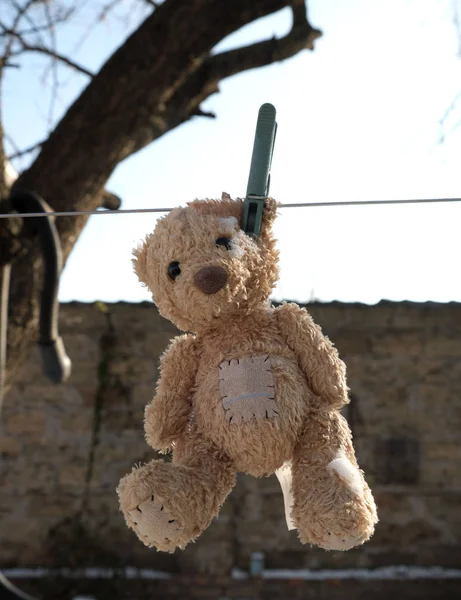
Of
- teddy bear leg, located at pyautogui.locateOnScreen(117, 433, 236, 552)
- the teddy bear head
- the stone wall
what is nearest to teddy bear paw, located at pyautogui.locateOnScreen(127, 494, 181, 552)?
teddy bear leg, located at pyautogui.locateOnScreen(117, 433, 236, 552)

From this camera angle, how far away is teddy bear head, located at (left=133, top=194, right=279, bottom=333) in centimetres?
90

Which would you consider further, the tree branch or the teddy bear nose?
the tree branch

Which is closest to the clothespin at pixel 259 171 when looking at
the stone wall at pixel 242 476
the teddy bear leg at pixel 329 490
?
the teddy bear leg at pixel 329 490

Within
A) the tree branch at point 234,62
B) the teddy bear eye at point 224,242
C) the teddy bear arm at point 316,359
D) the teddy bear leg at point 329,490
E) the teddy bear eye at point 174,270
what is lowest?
the teddy bear leg at point 329,490

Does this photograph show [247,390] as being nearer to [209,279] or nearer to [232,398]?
[232,398]

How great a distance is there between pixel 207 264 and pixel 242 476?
293cm

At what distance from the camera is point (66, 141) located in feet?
8.20

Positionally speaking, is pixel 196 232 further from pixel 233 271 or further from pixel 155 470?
pixel 155 470

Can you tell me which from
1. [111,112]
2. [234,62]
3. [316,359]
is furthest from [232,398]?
[234,62]

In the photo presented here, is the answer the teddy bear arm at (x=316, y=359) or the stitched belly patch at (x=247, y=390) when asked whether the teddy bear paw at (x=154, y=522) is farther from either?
the teddy bear arm at (x=316, y=359)

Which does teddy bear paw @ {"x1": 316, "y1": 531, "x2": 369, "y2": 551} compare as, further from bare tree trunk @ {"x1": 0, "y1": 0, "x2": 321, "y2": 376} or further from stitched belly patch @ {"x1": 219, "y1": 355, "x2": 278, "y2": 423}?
bare tree trunk @ {"x1": 0, "y1": 0, "x2": 321, "y2": 376}

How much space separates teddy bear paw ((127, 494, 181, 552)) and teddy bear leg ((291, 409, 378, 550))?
0.15 m

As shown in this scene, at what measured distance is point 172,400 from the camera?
37.7 inches

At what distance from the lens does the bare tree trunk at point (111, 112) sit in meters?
2.46
